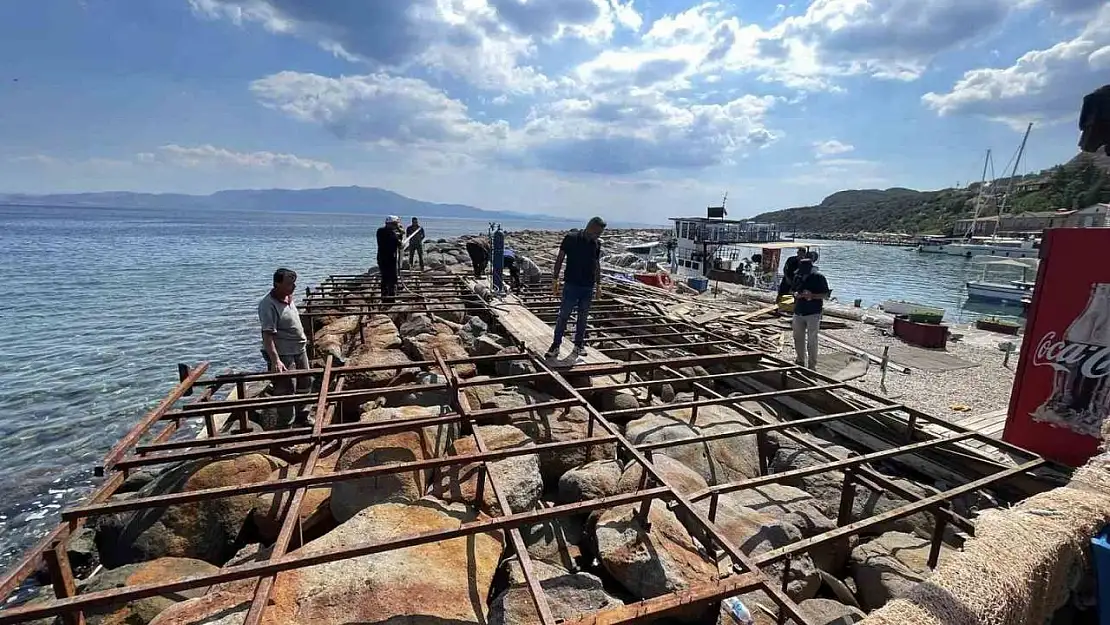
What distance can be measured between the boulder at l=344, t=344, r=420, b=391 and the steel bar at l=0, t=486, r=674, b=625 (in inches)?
155

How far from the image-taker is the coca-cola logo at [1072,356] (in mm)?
4988

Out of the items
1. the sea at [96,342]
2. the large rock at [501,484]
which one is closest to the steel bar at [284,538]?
the large rock at [501,484]

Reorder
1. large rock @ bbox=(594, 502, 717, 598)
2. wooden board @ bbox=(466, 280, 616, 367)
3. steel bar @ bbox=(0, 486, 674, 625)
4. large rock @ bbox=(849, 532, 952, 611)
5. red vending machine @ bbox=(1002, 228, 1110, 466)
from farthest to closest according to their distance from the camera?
wooden board @ bbox=(466, 280, 616, 367) < red vending machine @ bbox=(1002, 228, 1110, 466) < large rock @ bbox=(849, 532, 952, 611) < large rock @ bbox=(594, 502, 717, 598) < steel bar @ bbox=(0, 486, 674, 625)

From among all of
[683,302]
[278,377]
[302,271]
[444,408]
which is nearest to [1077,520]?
[444,408]

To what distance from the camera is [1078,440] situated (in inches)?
206

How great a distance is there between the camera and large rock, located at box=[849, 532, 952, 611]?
4188 millimetres

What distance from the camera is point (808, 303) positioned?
9883 millimetres

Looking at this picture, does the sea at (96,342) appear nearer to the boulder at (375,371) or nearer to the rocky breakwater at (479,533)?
the rocky breakwater at (479,533)

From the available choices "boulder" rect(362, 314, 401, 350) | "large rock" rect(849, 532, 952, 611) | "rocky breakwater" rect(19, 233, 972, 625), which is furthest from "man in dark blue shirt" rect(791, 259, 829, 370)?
"boulder" rect(362, 314, 401, 350)

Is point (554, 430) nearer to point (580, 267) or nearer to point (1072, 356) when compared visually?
point (580, 267)

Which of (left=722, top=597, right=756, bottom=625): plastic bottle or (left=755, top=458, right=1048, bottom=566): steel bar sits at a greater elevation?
(left=755, top=458, right=1048, bottom=566): steel bar

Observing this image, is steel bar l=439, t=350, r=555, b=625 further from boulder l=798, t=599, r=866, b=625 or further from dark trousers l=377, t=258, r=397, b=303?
dark trousers l=377, t=258, r=397, b=303

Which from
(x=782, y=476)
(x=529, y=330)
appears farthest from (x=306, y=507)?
(x=529, y=330)

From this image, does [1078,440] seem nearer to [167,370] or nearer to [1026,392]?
[1026,392]
